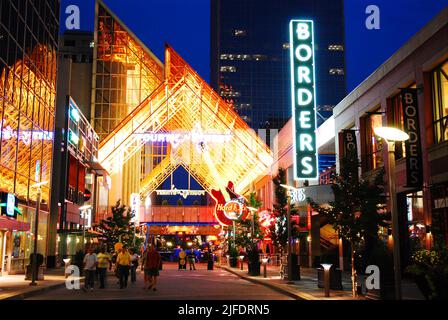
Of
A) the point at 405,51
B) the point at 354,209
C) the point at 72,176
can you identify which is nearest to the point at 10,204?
the point at 72,176

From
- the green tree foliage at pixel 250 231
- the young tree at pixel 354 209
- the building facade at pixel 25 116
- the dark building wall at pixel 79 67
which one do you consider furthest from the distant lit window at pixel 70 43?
the young tree at pixel 354 209

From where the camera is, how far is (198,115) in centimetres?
5938

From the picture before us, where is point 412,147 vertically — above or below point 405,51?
below

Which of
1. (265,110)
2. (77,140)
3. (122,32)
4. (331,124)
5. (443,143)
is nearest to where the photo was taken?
(443,143)

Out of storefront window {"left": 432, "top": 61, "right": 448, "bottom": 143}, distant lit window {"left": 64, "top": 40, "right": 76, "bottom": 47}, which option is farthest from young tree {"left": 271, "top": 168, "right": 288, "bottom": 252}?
distant lit window {"left": 64, "top": 40, "right": 76, "bottom": 47}

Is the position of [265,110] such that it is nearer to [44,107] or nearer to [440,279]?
[44,107]

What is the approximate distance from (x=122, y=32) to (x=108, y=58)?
4.02m

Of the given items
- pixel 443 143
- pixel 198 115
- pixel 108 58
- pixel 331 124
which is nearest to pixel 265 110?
pixel 108 58

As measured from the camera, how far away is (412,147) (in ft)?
82.0

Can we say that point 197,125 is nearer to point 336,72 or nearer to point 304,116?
point 304,116

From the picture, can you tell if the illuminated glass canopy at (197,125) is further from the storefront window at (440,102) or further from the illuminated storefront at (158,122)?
the storefront window at (440,102)

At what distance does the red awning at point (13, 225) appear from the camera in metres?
29.9

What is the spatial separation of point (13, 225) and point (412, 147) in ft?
68.0

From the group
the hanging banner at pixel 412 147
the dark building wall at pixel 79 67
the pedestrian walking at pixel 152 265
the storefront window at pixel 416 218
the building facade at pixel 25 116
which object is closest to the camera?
the pedestrian walking at pixel 152 265
